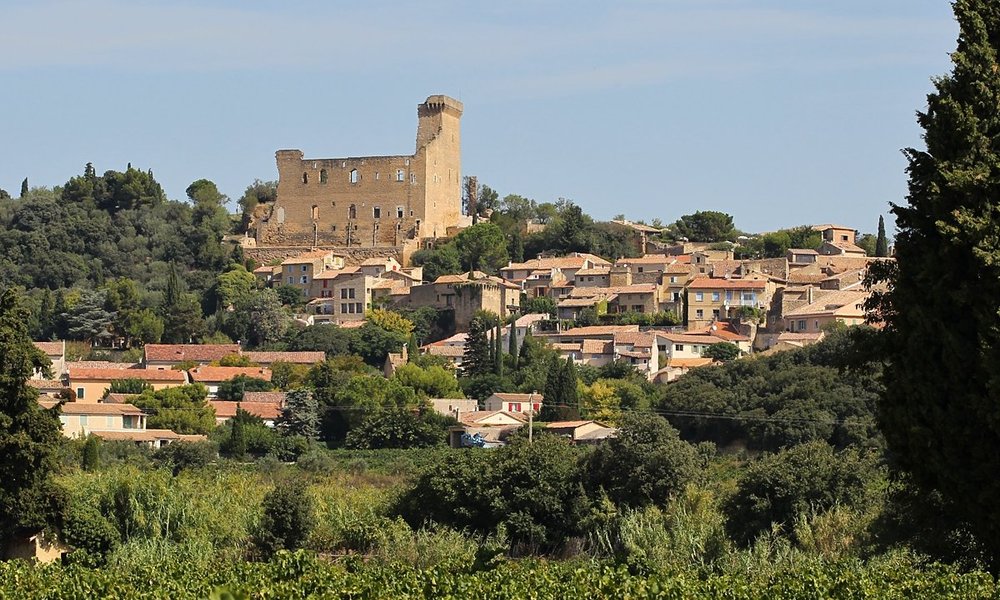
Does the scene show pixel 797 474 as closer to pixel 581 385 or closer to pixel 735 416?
pixel 735 416

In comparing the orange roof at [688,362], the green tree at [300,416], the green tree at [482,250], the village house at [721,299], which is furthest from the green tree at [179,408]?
the green tree at [482,250]

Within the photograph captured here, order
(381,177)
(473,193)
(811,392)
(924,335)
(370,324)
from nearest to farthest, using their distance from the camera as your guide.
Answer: (924,335) < (811,392) < (370,324) < (381,177) < (473,193)

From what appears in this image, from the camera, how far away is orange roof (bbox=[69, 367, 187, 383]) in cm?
7069

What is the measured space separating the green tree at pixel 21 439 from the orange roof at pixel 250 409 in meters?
33.0

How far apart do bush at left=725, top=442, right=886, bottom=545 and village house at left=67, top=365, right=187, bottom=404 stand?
34.9 metres

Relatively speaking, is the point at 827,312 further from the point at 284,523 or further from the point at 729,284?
the point at 284,523

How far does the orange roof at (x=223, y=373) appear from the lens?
72188mm

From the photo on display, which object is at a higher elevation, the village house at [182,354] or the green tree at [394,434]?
the village house at [182,354]

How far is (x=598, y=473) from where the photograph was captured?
44094 mm

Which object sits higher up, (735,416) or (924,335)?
(924,335)

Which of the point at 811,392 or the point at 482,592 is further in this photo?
the point at 811,392

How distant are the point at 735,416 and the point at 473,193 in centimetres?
5114

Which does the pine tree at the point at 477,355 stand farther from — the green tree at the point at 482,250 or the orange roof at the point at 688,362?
the green tree at the point at 482,250

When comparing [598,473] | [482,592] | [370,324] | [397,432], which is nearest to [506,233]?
[370,324]
